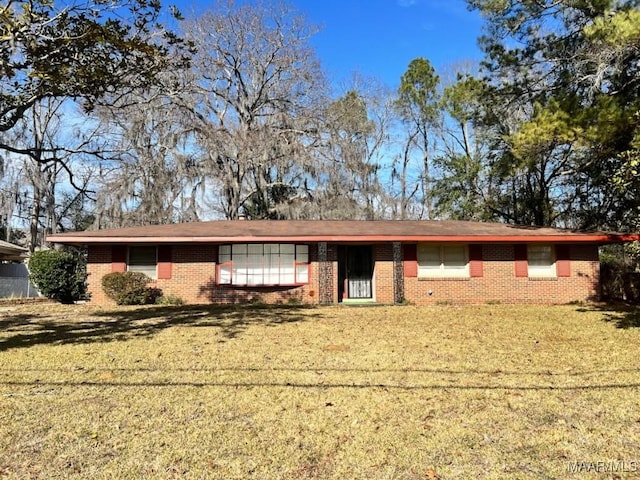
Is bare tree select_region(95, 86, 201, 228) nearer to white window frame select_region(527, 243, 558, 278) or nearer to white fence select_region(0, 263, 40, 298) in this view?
white fence select_region(0, 263, 40, 298)

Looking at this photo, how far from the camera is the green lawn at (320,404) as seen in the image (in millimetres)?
3408

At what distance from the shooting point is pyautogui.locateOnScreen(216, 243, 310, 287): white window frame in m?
14.7

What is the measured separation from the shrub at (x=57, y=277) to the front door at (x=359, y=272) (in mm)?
8580

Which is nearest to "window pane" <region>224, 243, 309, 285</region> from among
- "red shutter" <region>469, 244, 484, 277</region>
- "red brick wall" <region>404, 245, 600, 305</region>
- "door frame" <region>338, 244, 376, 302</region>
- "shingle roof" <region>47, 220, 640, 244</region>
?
"shingle roof" <region>47, 220, 640, 244</region>

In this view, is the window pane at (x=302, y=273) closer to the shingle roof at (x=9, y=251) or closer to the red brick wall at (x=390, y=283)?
the red brick wall at (x=390, y=283)

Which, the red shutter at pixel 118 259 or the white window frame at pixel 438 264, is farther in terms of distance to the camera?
the white window frame at pixel 438 264

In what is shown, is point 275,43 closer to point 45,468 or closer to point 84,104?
point 84,104

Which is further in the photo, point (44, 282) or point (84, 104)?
point (44, 282)

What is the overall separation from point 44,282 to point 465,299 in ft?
43.8

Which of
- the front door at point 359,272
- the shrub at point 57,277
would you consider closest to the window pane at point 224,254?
the front door at point 359,272

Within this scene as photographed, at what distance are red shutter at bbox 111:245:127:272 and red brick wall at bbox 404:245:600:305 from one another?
349 inches

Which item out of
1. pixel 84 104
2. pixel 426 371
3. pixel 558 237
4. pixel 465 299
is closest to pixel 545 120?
pixel 558 237

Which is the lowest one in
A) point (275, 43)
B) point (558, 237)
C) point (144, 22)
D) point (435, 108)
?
point (558, 237)

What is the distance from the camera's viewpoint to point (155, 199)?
21.9 meters
